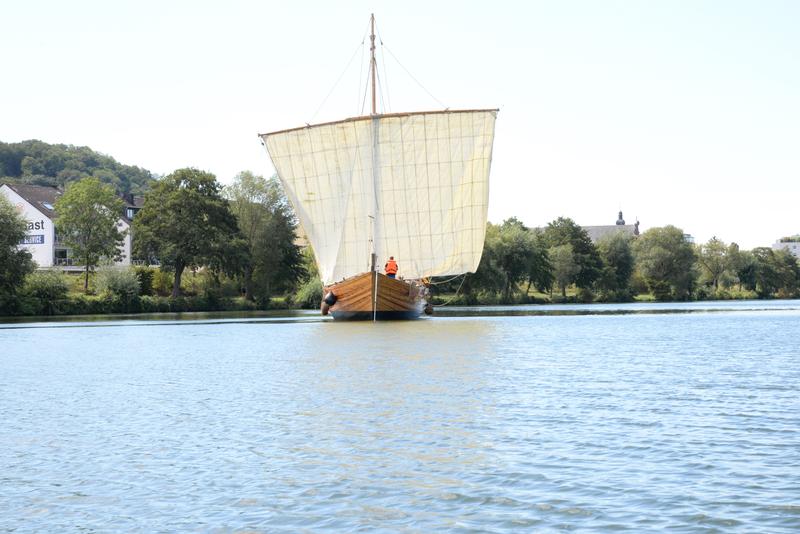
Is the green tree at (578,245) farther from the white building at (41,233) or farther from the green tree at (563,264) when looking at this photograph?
the white building at (41,233)

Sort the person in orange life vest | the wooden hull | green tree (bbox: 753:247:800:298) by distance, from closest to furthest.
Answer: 1. the wooden hull
2. the person in orange life vest
3. green tree (bbox: 753:247:800:298)

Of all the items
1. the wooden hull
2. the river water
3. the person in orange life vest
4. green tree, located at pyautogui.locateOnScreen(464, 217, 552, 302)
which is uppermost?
green tree, located at pyautogui.locateOnScreen(464, 217, 552, 302)

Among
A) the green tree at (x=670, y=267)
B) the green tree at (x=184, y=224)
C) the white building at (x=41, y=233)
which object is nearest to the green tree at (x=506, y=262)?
the green tree at (x=184, y=224)

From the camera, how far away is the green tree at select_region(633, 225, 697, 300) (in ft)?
483

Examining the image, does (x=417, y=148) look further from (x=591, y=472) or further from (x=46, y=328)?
(x=591, y=472)

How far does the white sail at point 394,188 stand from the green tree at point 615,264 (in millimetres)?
83886

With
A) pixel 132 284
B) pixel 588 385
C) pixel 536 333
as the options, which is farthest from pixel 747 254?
pixel 588 385

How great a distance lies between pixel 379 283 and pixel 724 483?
49.4m

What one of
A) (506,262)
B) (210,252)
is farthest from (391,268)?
(506,262)

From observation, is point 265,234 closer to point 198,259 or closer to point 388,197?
point 198,259

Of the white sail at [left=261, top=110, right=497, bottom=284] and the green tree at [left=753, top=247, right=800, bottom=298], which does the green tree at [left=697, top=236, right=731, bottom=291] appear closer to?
the green tree at [left=753, top=247, right=800, bottom=298]

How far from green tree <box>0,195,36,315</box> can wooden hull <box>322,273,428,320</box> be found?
25658 mm

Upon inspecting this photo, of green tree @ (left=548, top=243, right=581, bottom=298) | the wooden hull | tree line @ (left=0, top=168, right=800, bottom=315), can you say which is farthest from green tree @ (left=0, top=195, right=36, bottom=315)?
green tree @ (left=548, top=243, right=581, bottom=298)

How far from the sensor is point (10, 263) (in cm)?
7250
